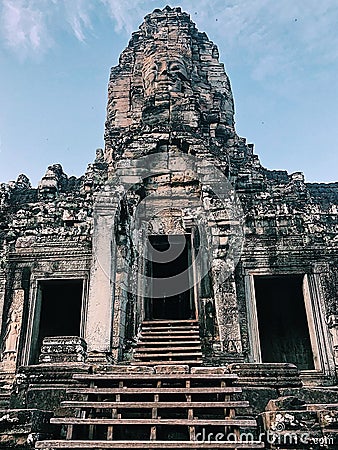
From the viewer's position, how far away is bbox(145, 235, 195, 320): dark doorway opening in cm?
1093

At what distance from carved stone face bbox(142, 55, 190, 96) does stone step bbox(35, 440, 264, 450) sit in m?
11.8

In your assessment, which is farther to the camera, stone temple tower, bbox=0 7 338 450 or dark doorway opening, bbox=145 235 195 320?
dark doorway opening, bbox=145 235 195 320

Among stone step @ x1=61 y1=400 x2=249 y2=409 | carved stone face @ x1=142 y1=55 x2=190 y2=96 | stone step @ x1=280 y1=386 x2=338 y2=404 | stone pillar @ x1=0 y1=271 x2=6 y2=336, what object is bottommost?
stone step @ x1=61 y1=400 x2=249 y2=409

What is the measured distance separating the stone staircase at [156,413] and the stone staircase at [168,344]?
2.00 m

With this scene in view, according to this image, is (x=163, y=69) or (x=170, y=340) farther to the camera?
(x=163, y=69)

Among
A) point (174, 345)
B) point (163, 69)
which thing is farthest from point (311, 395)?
point (163, 69)

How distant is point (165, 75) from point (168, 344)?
9.52 meters

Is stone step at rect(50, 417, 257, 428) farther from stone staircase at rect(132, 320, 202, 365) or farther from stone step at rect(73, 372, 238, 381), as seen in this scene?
stone staircase at rect(132, 320, 202, 365)

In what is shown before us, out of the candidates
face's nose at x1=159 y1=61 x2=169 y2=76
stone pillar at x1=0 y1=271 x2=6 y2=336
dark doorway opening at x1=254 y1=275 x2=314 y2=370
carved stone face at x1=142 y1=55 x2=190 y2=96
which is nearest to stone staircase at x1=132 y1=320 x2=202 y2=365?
dark doorway opening at x1=254 y1=275 x2=314 y2=370

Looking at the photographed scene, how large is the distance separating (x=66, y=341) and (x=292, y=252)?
540 centimetres

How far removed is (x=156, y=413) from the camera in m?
5.34

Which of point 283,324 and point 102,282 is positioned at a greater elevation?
point 102,282

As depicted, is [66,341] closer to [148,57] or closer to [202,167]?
[202,167]

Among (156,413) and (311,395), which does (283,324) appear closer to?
(311,395)
